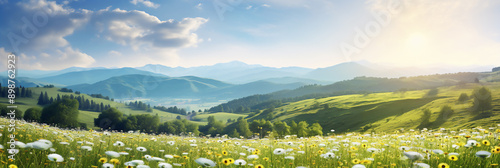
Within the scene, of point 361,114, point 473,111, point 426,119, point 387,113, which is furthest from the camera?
point 361,114

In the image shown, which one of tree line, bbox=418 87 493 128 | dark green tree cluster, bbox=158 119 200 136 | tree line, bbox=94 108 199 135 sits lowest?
dark green tree cluster, bbox=158 119 200 136

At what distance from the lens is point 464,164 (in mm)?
5113

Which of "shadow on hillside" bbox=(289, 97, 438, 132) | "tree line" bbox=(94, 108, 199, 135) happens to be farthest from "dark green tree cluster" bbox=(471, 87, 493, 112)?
"tree line" bbox=(94, 108, 199, 135)

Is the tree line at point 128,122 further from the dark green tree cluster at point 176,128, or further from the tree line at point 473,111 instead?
the tree line at point 473,111

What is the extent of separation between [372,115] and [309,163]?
148094 millimetres

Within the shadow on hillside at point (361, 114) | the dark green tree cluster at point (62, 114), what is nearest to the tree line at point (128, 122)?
the dark green tree cluster at point (62, 114)

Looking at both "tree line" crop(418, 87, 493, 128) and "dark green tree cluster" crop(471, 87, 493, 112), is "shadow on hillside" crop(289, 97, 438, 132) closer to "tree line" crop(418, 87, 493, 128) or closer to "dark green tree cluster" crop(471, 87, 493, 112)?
"tree line" crop(418, 87, 493, 128)

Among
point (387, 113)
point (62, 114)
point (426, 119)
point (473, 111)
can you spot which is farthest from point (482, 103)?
point (62, 114)

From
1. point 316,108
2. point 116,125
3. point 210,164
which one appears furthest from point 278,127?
point 316,108

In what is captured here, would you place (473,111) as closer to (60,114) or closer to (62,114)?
(62,114)

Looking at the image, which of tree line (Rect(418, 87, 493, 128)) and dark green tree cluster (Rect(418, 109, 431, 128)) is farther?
dark green tree cluster (Rect(418, 109, 431, 128))

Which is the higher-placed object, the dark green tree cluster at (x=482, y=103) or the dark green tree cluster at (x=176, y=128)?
the dark green tree cluster at (x=482, y=103)

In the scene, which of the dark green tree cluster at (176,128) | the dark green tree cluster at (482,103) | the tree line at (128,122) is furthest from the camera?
the dark green tree cluster at (176,128)

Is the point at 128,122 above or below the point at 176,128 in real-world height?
above
